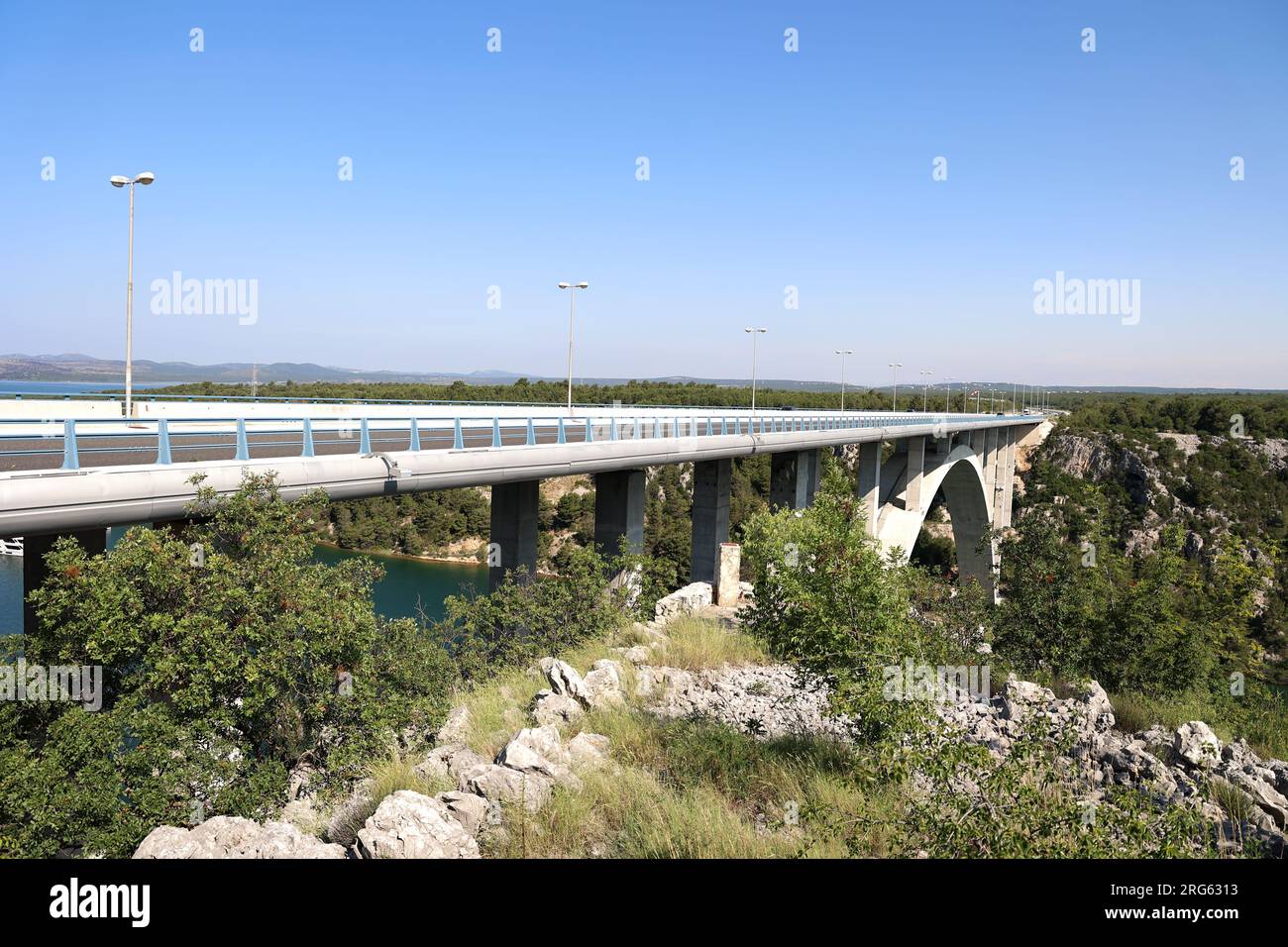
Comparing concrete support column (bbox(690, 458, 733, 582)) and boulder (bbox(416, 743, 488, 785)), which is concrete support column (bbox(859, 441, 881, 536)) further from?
boulder (bbox(416, 743, 488, 785))

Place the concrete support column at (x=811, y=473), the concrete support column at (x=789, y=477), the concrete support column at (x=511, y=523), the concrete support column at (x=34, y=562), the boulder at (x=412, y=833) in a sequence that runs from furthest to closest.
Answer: the concrete support column at (x=811, y=473), the concrete support column at (x=789, y=477), the concrete support column at (x=511, y=523), the concrete support column at (x=34, y=562), the boulder at (x=412, y=833)

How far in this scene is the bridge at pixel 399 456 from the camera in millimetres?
9602

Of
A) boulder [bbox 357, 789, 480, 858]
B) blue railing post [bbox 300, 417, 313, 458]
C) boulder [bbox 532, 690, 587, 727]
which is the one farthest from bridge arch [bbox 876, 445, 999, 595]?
boulder [bbox 357, 789, 480, 858]

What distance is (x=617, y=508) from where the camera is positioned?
2164 centimetres

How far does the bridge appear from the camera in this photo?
9602 mm

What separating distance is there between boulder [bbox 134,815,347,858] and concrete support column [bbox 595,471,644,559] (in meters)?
15.1

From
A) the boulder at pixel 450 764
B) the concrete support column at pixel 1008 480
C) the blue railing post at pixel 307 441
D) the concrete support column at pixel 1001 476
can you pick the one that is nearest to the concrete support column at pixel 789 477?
the blue railing post at pixel 307 441

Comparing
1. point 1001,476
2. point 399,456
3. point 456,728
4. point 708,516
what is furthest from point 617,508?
point 1001,476

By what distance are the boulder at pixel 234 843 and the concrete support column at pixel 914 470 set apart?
135 feet

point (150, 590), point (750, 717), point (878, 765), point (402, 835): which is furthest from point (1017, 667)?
point (150, 590)

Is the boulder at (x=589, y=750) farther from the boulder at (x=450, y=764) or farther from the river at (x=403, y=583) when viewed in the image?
the river at (x=403, y=583)

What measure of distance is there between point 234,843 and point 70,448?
5.50m

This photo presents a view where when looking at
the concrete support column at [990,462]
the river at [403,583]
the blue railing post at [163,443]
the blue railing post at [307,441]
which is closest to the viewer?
the blue railing post at [163,443]

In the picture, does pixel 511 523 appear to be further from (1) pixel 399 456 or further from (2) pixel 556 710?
(2) pixel 556 710
